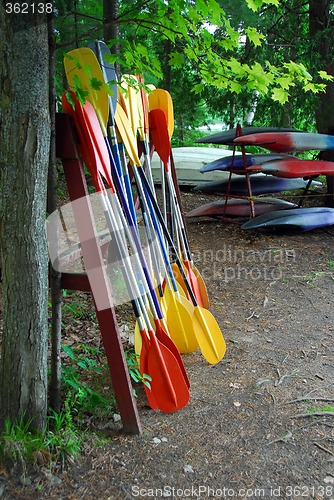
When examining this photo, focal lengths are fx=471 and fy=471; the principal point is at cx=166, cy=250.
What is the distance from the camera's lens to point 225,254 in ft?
17.9

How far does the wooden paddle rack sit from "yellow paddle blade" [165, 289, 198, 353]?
35.7 inches

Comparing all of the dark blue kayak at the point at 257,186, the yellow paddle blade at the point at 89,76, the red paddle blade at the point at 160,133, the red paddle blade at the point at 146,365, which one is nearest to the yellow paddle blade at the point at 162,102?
the red paddle blade at the point at 160,133

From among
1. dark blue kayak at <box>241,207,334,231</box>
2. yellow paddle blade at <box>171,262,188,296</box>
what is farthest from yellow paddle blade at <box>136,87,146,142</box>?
dark blue kayak at <box>241,207,334,231</box>

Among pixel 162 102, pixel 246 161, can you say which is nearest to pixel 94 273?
pixel 162 102

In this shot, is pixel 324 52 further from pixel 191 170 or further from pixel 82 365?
pixel 82 365

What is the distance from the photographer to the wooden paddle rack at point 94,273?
2.27 meters

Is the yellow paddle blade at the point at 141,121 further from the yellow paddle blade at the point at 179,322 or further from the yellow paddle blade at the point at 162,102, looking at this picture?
the yellow paddle blade at the point at 179,322

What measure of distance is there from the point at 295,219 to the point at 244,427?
13.0ft

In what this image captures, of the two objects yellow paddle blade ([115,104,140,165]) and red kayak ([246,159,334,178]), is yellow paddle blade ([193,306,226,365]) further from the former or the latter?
red kayak ([246,159,334,178])

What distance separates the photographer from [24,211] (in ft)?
6.57

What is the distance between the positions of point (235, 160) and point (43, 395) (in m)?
5.71

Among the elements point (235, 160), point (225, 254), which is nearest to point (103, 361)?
point (225, 254)

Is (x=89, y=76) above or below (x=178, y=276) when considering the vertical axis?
above

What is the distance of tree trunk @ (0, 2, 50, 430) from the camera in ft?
6.26
